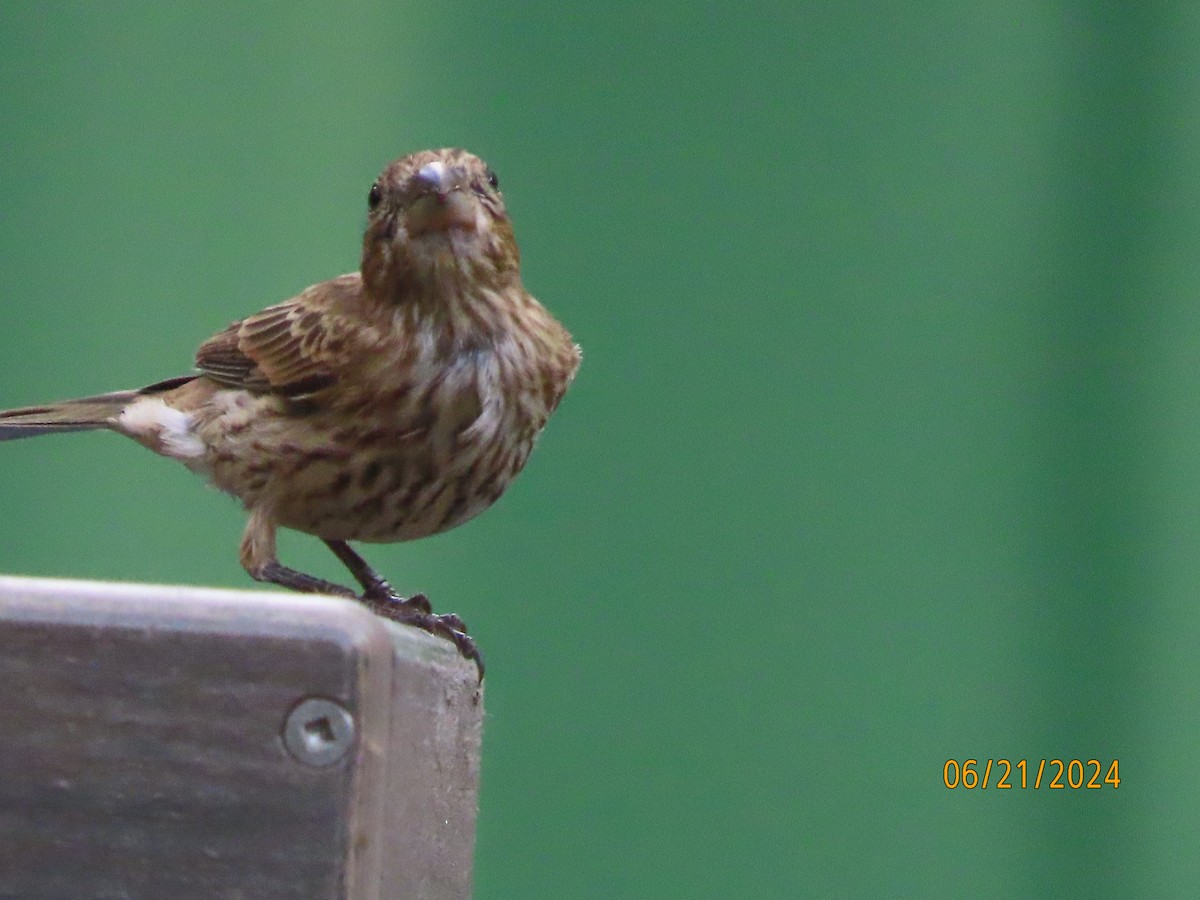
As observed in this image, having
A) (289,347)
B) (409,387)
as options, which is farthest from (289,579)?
(409,387)

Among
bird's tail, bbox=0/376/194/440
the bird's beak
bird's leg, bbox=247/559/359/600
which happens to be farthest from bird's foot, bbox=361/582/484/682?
bird's tail, bbox=0/376/194/440

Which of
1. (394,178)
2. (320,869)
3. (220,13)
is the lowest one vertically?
(320,869)

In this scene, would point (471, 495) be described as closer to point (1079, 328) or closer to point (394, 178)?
point (394, 178)

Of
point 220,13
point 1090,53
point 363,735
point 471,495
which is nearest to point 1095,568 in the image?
point 1090,53

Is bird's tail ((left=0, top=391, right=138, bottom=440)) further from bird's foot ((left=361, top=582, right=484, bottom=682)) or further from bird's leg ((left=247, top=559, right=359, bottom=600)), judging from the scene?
bird's foot ((left=361, top=582, right=484, bottom=682))

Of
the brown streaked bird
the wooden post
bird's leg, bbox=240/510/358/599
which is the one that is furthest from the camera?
bird's leg, bbox=240/510/358/599

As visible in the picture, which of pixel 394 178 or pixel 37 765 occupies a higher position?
pixel 394 178

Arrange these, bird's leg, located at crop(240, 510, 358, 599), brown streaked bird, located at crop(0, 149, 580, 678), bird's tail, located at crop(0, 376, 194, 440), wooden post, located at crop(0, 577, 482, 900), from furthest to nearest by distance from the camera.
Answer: bird's tail, located at crop(0, 376, 194, 440) → bird's leg, located at crop(240, 510, 358, 599) → brown streaked bird, located at crop(0, 149, 580, 678) → wooden post, located at crop(0, 577, 482, 900)
